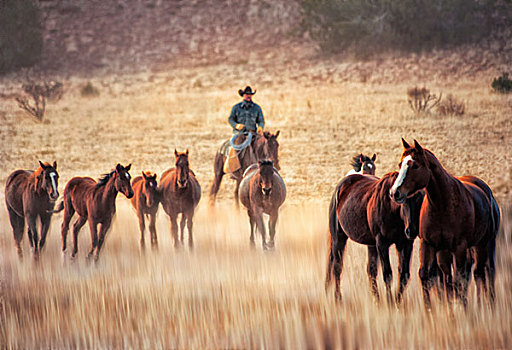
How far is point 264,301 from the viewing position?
6.90 metres

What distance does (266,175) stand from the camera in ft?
30.8

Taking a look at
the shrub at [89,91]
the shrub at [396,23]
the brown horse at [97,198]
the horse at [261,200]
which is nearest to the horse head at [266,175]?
the horse at [261,200]

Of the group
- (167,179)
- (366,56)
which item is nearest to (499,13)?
(366,56)

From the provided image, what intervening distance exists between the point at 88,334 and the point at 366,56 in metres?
33.9

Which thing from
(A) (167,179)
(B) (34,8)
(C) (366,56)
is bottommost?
(A) (167,179)

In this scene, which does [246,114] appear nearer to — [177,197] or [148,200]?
[177,197]

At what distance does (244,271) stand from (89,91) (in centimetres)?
2927

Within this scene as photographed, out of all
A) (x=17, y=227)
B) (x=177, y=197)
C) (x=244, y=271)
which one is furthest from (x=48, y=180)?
(x=244, y=271)

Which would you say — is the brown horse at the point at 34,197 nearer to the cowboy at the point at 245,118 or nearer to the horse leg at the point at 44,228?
the horse leg at the point at 44,228

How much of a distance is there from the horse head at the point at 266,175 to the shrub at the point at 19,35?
3560 centimetres

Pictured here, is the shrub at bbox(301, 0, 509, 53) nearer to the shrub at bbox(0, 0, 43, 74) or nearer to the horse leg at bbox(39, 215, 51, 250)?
the shrub at bbox(0, 0, 43, 74)

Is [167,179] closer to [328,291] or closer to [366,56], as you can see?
[328,291]

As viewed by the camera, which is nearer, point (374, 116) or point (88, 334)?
point (88, 334)


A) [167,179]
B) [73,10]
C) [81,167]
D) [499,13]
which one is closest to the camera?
[167,179]
